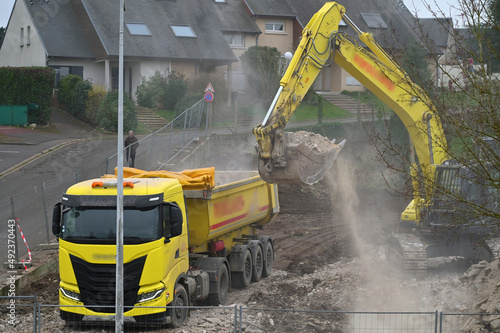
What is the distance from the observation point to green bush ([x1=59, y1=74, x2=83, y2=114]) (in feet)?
127

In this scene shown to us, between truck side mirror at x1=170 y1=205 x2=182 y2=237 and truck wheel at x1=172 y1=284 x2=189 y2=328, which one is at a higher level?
truck side mirror at x1=170 y1=205 x2=182 y2=237

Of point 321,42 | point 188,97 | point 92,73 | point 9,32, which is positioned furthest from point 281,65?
point 321,42

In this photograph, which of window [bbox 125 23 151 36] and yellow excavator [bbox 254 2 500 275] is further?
window [bbox 125 23 151 36]

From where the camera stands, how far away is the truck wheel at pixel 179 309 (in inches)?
496

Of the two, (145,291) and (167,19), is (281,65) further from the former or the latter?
(145,291)

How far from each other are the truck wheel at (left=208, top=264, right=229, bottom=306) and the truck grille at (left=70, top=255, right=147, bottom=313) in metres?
3.28

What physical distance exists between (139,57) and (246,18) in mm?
10568

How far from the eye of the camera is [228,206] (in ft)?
52.5

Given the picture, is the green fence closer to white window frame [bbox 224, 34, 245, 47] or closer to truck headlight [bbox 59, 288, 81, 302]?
white window frame [bbox 224, 34, 245, 47]

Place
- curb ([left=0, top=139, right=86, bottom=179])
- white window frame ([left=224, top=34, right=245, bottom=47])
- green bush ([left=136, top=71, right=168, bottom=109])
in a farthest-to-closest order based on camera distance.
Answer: white window frame ([left=224, top=34, right=245, bottom=47])
green bush ([left=136, top=71, right=168, bottom=109])
curb ([left=0, top=139, right=86, bottom=179])

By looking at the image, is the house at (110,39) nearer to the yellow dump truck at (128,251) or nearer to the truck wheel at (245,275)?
the truck wheel at (245,275)

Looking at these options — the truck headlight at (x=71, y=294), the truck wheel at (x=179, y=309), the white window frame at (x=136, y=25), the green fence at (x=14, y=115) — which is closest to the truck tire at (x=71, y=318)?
the truck headlight at (x=71, y=294)

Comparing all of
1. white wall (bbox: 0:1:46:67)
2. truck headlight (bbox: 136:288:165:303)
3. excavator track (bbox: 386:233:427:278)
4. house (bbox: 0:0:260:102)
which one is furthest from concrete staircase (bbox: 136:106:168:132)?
truck headlight (bbox: 136:288:165:303)

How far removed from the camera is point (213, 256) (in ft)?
52.5
